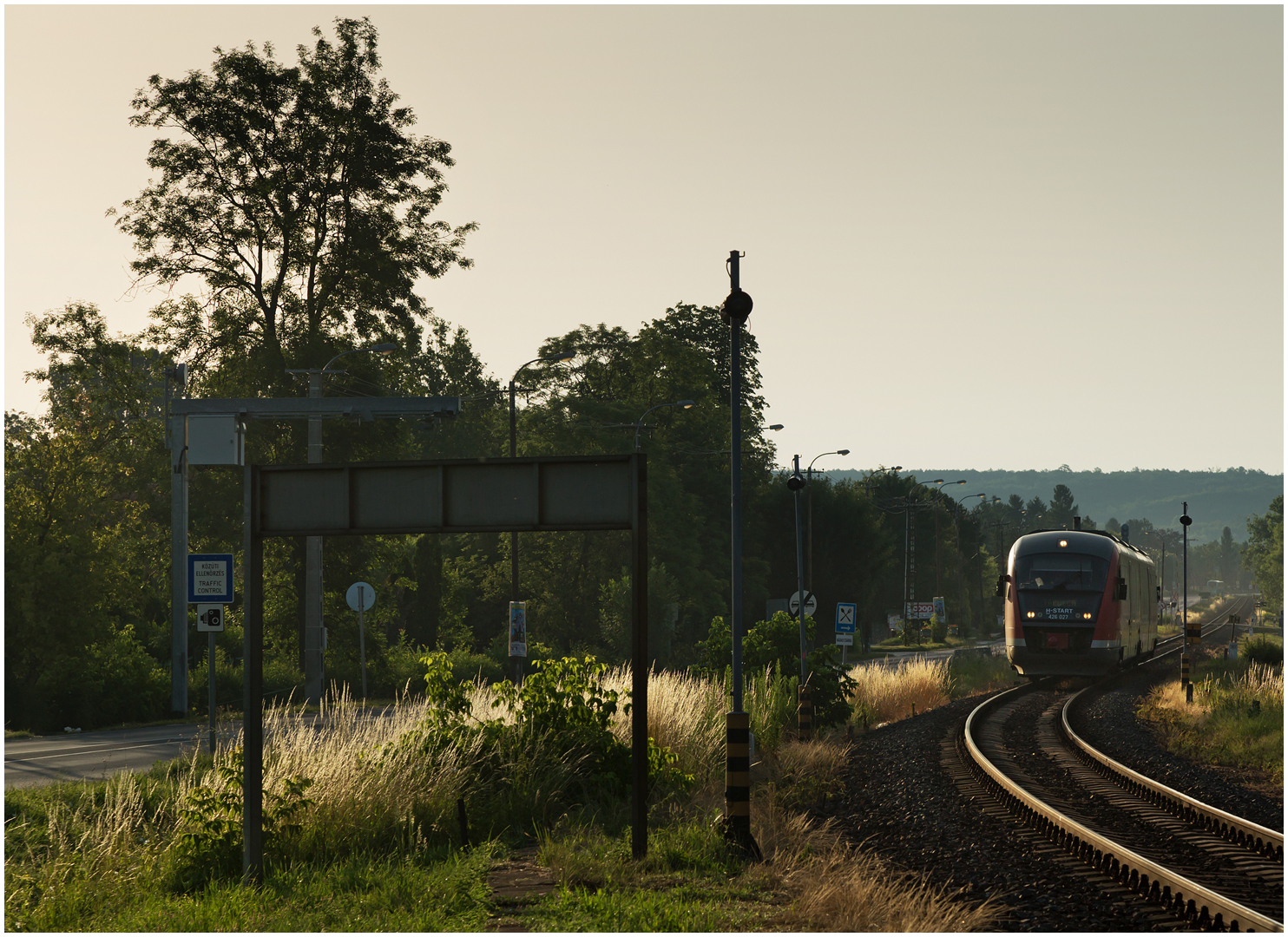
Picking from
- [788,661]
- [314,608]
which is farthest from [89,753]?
[788,661]

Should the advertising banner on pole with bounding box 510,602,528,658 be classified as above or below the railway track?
above

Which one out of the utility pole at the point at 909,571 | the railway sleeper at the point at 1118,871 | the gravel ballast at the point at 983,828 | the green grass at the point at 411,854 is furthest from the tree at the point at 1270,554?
the green grass at the point at 411,854

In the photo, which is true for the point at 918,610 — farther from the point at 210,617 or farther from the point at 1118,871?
the point at 1118,871

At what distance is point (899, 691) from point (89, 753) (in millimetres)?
19261

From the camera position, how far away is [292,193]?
38.7 metres

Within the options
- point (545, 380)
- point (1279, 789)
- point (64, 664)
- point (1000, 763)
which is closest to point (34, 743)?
point (64, 664)

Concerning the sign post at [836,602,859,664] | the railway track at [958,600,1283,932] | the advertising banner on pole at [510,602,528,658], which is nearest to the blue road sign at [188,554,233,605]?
the railway track at [958,600,1283,932]

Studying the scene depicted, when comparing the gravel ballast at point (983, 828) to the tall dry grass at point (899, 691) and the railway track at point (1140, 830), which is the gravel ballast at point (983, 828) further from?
the tall dry grass at point (899, 691)

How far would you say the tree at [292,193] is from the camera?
123 feet

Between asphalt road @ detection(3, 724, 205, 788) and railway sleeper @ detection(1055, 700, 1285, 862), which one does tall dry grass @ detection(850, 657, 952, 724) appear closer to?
railway sleeper @ detection(1055, 700, 1285, 862)

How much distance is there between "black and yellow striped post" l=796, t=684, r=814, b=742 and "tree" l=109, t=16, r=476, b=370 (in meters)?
21.4

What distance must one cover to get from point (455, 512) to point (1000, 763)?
10854 mm

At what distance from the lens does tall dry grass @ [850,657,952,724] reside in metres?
28.7

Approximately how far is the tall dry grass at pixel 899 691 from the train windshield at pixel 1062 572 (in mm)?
3820
